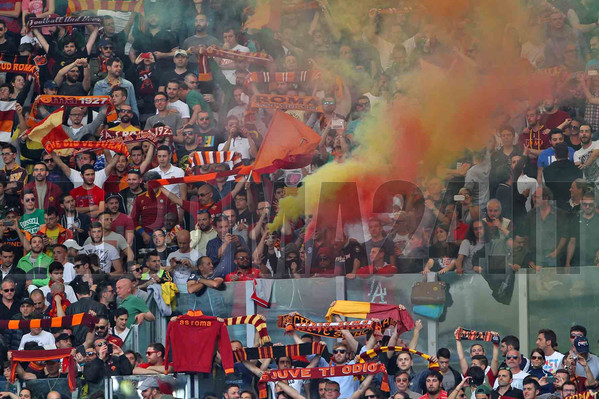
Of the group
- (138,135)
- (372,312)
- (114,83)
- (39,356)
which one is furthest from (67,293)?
(114,83)

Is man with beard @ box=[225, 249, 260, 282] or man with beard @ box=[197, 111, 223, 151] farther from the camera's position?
man with beard @ box=[197, 111, 223, 151]

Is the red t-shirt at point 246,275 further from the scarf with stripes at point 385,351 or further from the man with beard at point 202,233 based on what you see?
the scarf with stripes at point 385,351

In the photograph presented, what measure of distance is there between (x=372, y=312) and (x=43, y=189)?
3861 millimetres

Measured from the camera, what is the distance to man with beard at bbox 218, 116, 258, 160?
16.8 metres

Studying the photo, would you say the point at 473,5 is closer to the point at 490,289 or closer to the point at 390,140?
the point at 390,140

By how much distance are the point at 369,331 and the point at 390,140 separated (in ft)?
12.4

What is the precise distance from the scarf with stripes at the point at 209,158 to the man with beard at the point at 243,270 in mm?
1690

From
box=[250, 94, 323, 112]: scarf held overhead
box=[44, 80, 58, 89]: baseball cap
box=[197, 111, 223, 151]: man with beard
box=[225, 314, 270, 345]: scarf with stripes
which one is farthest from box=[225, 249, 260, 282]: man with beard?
box=[44, 80, 58, 89]: baseball cap

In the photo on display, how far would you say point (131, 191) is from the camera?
52.6 ft

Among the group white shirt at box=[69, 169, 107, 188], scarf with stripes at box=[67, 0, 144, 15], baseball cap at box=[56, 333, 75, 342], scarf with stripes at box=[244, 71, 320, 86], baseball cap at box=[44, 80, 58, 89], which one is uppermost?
scarf with stripes at box=[67, 0, 144, 15]

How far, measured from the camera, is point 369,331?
45.7 ft

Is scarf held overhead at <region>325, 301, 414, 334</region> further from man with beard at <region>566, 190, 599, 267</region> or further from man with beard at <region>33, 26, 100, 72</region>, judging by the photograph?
man with beard at <region>33, 26, 100, 72</region>

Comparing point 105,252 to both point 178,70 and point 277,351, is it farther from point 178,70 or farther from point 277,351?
point 178,70

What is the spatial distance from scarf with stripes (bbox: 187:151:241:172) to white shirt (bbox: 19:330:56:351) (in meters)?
2.99
